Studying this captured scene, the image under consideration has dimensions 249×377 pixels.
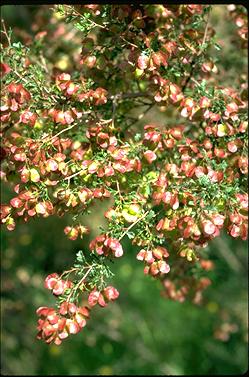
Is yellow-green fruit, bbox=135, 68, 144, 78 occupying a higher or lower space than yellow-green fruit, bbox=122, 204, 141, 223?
higher

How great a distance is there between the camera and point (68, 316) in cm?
203

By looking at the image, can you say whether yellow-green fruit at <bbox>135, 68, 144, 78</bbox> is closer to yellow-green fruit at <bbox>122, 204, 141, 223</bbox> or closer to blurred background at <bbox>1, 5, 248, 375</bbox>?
yellow-green fruit at <bbox>122, 204, 141, 223</bbox>

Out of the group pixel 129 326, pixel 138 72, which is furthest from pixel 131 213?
pixel 129 326

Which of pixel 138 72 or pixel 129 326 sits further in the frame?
pixel 129 326

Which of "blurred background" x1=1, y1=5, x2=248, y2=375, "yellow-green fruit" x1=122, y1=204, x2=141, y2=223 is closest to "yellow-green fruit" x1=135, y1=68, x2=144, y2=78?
"yellow-green fruit" x1=122, y1=204, x2=141, y2=223

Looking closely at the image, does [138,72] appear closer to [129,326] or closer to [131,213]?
[131,213]

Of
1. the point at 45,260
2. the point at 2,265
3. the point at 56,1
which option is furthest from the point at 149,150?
the point at 45,260

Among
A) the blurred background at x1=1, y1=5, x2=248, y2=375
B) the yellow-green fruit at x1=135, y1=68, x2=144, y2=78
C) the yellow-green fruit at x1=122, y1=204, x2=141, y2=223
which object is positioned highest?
the yellow-green fruit at x1=135, y1=68, x2=144, y2=78

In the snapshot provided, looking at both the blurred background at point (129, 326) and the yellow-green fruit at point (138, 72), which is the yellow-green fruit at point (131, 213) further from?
the blurred background at point (129, 326)

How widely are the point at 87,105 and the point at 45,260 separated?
3646mm

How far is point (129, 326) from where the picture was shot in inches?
209

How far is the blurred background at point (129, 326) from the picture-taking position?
15.6 ft

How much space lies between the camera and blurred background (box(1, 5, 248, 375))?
4750mm

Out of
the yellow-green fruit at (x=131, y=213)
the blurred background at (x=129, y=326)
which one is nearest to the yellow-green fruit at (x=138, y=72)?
the yellow-green fruit at (x=131, y=213)
